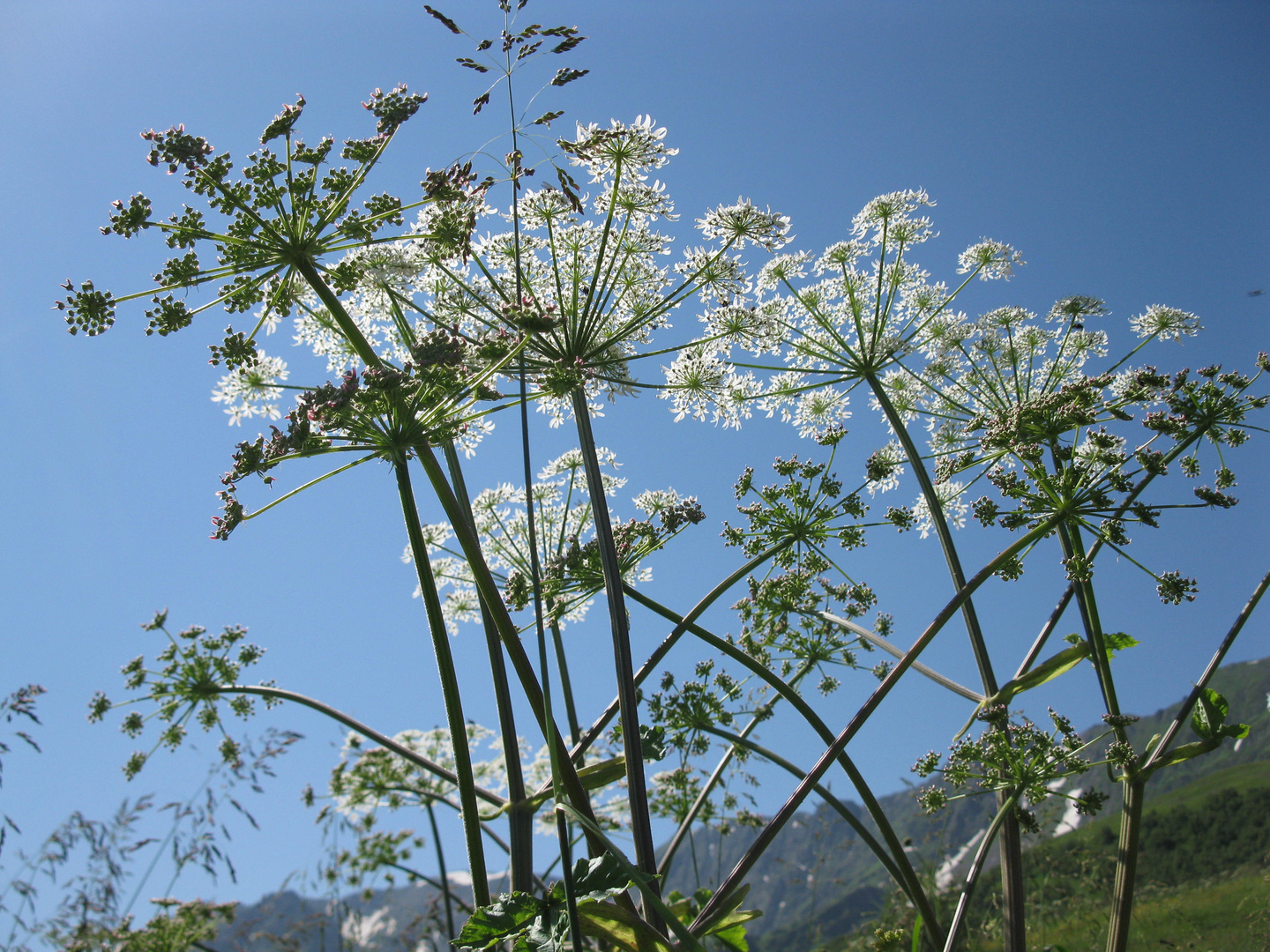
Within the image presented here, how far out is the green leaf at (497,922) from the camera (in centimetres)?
256

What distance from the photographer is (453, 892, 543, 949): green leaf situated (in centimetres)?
256

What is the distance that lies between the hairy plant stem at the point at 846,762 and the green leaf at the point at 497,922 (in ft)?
5.13

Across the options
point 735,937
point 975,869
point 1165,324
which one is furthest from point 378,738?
point 1165,324

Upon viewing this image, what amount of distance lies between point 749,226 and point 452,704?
14.5 feet

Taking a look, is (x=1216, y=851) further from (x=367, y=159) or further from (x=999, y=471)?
(x=367, y=159)

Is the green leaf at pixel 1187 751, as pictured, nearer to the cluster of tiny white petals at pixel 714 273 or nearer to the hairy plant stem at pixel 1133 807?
the hairy plant stem at pixel 1133 807

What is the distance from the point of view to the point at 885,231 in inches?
290

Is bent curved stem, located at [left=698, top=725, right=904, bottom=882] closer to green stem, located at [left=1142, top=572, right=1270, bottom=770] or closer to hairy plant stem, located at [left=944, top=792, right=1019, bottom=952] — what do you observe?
hairy plant stem, located at [left=944, top=792, right=1019, bottom=952]

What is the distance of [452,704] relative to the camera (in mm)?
2959

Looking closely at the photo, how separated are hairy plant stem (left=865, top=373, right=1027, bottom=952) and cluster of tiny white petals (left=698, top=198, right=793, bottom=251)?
59.2 inches

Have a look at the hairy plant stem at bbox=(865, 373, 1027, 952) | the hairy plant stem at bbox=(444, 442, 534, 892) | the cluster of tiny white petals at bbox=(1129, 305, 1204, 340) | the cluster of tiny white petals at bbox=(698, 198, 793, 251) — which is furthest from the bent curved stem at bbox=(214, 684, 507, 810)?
the cluster of tiny white petals at bbox=(1129, 305, 1204, 340)

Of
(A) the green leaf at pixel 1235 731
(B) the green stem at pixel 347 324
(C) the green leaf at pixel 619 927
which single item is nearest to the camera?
(C) the green leaf at pixel 619 927

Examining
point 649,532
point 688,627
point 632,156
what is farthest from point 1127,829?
point 632,156

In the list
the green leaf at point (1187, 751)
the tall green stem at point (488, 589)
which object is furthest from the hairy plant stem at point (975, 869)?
the tall green stem at point (488, 589)
